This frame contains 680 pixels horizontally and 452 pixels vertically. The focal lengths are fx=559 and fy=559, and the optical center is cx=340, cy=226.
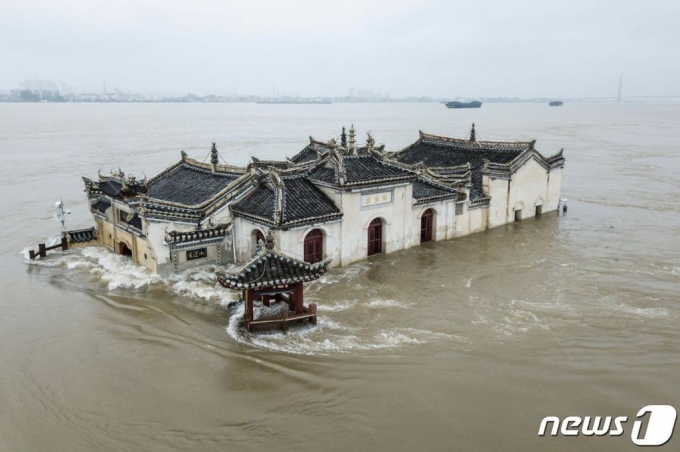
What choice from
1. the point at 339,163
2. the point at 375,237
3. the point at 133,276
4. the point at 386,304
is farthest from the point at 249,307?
the point at 375,237

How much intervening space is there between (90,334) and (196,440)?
7532 millimetres

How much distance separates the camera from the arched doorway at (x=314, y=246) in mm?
23516

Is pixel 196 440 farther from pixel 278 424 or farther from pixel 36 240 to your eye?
pixel 36 240

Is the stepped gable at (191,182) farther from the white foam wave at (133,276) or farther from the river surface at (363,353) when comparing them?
the river surface at (363,353)

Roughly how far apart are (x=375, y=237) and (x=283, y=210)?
17.8 ft

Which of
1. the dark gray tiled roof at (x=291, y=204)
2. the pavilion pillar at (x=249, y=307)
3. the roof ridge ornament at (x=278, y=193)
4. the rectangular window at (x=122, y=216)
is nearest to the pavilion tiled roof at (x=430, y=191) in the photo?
the dark gray tiled roof at (x=291, y=204)

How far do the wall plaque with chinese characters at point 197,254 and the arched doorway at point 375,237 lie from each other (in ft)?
24.4

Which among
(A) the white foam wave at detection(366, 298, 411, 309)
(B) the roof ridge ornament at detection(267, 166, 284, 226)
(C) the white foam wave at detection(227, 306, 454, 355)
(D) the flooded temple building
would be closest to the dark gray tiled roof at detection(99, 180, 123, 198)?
(D) the flooded temple building

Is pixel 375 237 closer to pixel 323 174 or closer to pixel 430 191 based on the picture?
pixel 323 174

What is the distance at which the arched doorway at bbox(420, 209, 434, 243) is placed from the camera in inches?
1130

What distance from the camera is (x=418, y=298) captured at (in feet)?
70.9

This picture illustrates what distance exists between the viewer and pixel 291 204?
23.2 m

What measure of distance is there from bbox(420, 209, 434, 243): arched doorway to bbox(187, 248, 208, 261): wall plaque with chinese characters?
36.4 ft

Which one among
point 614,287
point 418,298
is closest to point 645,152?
point 614,287
